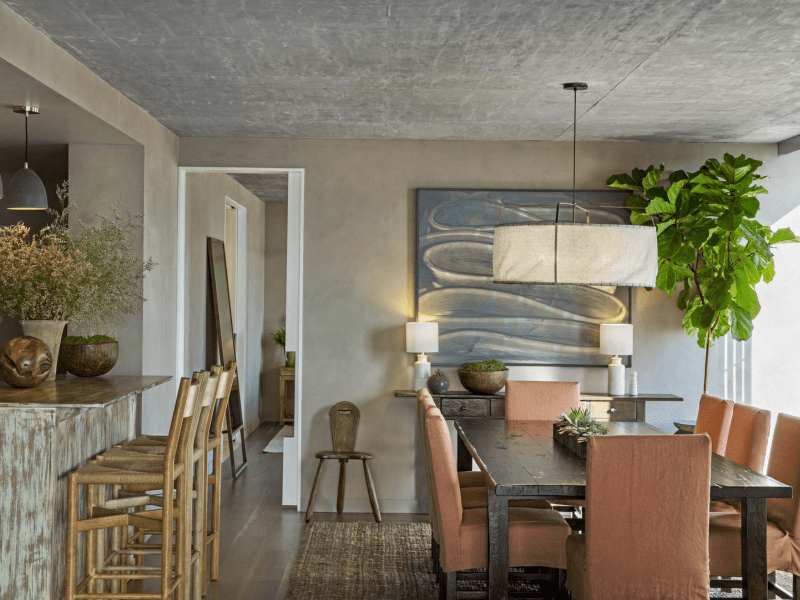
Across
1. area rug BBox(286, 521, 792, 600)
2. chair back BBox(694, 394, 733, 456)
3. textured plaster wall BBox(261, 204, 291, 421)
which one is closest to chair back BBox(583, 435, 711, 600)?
area rug BBox(286, 521, 792, 600)

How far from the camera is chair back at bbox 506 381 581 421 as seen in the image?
4.93 meters

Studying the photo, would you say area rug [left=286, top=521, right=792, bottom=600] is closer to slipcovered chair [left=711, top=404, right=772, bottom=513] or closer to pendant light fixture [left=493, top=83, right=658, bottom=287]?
slipcovered chair [left=711, top=404, right=772, bottom=513]

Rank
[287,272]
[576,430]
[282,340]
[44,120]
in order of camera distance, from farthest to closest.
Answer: [282,340], [287,272], [44,120], [576,430]

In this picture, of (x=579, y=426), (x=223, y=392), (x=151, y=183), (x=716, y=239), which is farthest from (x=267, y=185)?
(x=579, y=426)

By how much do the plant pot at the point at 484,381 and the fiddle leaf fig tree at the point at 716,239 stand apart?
1331 millimetres

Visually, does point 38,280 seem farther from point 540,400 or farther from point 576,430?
point 540,400

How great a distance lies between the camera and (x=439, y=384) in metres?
5.50

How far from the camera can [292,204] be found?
5.88 m

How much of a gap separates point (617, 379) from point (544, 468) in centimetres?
246

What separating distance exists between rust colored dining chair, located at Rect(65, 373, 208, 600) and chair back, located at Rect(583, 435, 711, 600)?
1671mm

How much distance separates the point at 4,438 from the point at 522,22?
2734 millimetres

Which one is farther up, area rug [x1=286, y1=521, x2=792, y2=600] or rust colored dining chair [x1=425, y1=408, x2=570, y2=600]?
rust colored dining chair [x1=425, y1=408, x2=570, y2=600]

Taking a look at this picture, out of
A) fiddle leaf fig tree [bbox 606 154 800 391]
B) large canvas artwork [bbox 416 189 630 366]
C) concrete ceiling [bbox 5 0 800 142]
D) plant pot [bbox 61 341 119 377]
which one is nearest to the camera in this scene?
concrete ceiling [bbox 5 0 800 142]

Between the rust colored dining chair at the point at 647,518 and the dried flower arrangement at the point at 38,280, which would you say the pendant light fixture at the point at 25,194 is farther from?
the rust colored dining chair at the point at 647,518
